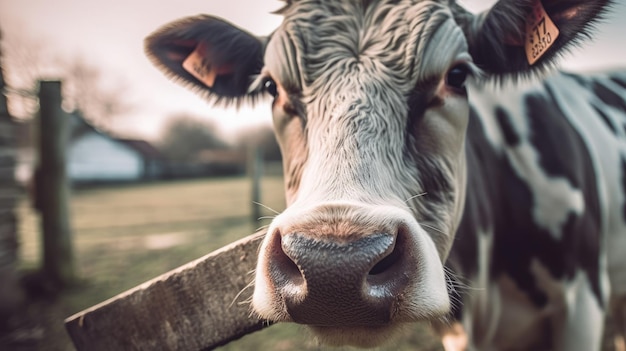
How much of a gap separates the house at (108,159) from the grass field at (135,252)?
19569mm

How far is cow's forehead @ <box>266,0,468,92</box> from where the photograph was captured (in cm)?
141

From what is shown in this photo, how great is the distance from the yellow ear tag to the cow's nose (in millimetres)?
1083

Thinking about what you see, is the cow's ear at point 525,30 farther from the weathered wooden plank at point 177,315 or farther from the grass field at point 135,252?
the weathered wooden plank at point 177,315

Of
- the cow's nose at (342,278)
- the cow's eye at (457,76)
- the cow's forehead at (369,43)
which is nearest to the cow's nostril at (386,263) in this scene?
the cow's nose at (342,278)

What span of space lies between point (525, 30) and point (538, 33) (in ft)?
0.20

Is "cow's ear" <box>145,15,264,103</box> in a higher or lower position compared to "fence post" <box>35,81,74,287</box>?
higher

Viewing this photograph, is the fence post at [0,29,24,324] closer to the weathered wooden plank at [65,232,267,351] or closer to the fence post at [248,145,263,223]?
the weathered wooden plank at [65,232,267,351]

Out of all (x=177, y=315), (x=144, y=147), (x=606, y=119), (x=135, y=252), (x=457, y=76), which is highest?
(x=457, y=76)

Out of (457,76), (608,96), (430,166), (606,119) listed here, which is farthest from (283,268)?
(608,96)

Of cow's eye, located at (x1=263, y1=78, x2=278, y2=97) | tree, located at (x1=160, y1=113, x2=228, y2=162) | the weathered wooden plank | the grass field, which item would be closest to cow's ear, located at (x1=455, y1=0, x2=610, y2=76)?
cow's eye, located at (x1=263, y1=78, x2=278, y2=97)

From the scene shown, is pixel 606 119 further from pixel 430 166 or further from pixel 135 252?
pixel 135 252

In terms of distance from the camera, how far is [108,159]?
115ft

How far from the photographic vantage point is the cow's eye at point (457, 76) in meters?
1.52

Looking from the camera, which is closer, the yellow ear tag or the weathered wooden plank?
the weathered wooden plank
